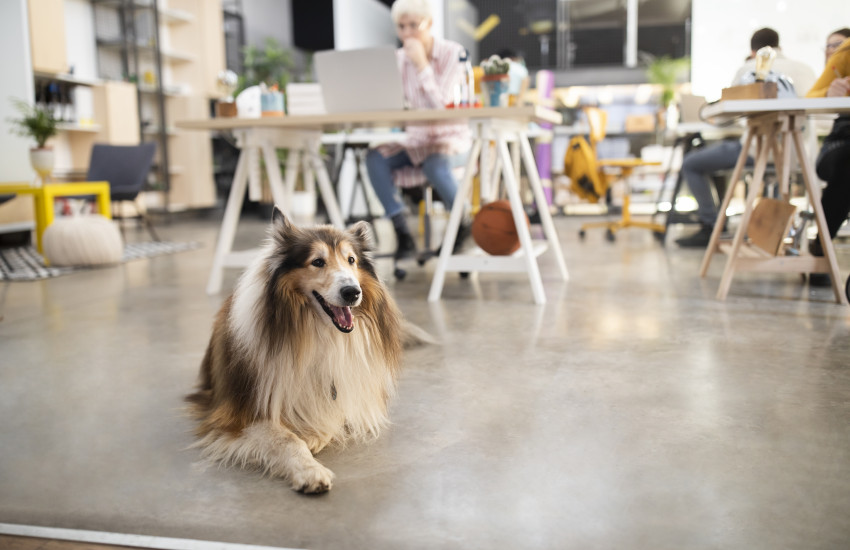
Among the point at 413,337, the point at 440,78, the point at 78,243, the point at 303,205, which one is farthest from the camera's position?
the point at 303,205

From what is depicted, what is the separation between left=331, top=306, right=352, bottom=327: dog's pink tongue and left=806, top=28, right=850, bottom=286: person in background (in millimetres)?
2556

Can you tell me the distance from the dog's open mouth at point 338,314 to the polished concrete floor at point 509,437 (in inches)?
11.4

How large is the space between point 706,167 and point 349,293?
407 cm

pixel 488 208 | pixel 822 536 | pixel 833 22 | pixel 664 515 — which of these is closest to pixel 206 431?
pixel 664 515

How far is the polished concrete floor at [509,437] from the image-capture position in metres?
1.18

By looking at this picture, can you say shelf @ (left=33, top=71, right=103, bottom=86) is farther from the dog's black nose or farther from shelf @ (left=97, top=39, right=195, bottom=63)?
the dog's black nose

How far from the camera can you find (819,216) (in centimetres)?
286

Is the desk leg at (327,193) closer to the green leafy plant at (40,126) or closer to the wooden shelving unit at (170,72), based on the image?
the green leafy plant at (40,126)

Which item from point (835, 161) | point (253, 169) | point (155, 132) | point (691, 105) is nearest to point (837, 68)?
point (835, 161)

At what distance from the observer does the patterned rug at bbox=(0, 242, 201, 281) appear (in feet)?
13.6

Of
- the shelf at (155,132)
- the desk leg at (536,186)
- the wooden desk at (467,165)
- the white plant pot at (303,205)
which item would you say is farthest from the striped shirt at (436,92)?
the shelf at (155,132)

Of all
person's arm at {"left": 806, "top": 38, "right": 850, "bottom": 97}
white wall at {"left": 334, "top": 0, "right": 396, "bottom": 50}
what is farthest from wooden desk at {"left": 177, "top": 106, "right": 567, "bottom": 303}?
white wall at {"left": 334, "top": 0, "right": 396, "bottom": 50}

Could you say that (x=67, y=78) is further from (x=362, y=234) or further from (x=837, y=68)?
(x=837, y=68)

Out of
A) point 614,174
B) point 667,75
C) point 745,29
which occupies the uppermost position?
point 745,29
